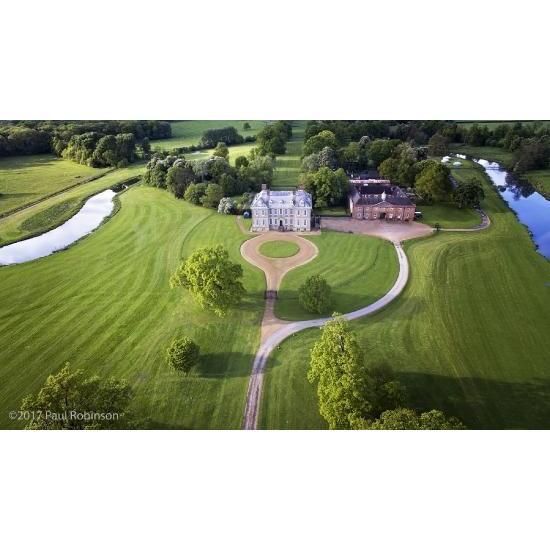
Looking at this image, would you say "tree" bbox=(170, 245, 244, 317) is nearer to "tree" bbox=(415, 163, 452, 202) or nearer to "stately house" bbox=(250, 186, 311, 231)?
"stately house" bbox=(250, 186, 311, 231)

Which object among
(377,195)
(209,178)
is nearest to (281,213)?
(377,195)

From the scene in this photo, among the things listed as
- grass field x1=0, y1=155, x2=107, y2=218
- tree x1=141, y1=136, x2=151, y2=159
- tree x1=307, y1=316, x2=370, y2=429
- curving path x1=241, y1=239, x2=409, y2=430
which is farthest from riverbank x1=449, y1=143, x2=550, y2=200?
grass field x1=0, y1=155, x2=107, y2=218

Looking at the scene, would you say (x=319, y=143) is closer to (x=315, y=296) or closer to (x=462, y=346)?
(x=315, y=296)

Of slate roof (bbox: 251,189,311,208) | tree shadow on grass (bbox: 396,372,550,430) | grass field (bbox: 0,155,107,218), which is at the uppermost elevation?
grass field (bbox: 0,155,107,218)

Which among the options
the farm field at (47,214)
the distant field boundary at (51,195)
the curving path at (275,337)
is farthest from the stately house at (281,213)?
the distant field boundary at (51,195)

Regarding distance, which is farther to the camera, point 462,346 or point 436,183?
point 436,183

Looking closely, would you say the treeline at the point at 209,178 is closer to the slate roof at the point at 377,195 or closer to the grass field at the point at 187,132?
the grass field at the point at 187,132

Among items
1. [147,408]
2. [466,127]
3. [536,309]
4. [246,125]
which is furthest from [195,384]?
[466,127]
